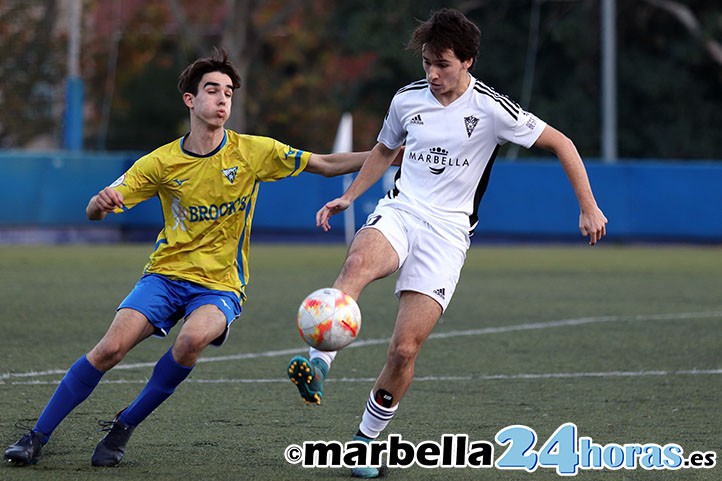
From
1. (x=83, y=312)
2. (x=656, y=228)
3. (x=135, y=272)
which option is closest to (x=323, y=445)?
(x=83, y=312)

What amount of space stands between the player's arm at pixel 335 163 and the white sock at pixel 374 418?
124 centimetres

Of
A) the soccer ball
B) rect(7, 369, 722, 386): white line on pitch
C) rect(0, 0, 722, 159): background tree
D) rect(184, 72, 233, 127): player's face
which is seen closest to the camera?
the soccer ball

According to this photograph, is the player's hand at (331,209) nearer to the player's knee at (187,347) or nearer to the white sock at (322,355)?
the white sock at (322,355)

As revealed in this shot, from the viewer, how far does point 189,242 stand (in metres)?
6.38

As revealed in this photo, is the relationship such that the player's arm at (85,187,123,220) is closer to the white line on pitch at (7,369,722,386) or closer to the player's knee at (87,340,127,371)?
the player's knee at (87,340,127,371)

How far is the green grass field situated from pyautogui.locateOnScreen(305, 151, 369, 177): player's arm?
Result: 54.3 inches

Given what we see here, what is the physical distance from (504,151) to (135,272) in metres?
20.0

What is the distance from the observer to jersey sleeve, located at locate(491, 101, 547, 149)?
6.40 meters

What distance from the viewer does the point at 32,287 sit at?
48.0ft

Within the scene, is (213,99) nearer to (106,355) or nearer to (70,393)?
(106,355)

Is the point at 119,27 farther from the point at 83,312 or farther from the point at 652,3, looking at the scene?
the point at 83,312

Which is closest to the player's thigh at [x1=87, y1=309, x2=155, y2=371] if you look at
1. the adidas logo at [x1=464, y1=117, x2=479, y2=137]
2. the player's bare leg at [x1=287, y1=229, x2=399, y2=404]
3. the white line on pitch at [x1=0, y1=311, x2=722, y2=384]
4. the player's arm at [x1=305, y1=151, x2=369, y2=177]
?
the player's bare leg at [x1=287, y1=229, x2=399, y2=404]

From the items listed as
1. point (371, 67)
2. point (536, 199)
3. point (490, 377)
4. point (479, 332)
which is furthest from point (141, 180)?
point (371, 67)

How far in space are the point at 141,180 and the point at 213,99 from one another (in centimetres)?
54
